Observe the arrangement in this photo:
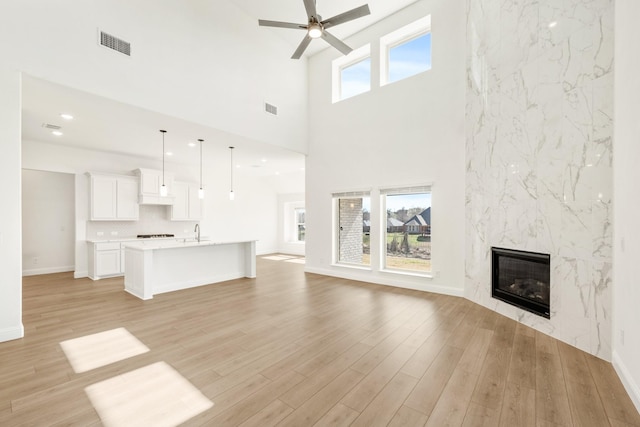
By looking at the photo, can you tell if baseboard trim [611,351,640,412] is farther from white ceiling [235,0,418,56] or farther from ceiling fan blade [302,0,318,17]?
white ceiling [235,0,418,56]

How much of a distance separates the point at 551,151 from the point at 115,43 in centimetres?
592

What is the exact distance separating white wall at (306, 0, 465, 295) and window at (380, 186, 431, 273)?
0.65 feet

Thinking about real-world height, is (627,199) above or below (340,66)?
below

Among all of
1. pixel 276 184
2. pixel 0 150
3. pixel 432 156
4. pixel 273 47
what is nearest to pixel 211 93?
pixel 273 47

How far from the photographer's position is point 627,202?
2.40m

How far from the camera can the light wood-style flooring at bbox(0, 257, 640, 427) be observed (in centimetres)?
196

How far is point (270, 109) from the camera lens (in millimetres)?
6242

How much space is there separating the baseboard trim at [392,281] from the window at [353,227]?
13.7 inches

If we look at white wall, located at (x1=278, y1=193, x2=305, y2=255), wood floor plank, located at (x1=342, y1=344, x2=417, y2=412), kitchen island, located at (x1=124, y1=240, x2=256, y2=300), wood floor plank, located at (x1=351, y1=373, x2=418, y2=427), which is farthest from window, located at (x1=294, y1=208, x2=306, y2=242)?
wood floor plank, located at (x1=351, y1=373, x2=418, y2=427)

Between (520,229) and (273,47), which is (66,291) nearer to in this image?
(273,47)

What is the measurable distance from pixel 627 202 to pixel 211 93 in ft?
18.7

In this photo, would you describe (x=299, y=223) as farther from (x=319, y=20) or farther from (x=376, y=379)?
(x=376, y=379)

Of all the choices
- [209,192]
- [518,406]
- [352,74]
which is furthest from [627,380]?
[209,192]

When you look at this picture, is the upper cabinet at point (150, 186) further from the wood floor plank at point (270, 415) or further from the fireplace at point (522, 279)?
the fireplace at point (522, 279)
